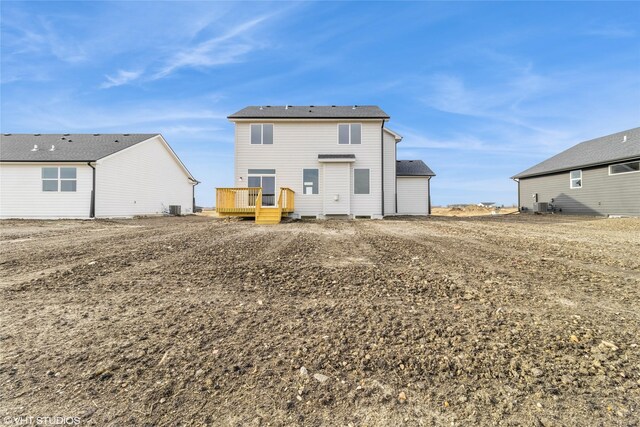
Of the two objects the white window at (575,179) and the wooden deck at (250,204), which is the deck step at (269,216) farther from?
the white window at (575,179)

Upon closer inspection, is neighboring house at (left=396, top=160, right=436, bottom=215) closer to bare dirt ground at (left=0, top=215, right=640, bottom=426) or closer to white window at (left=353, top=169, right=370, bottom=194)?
white window at (left=353, top=169, right=370, bottom=194)

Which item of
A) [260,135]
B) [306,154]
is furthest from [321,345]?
[260,135]

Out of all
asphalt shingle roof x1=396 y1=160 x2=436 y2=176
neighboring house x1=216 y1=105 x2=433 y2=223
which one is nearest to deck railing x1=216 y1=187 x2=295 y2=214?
neighboring house x1=216 y1=105 x2=433 y2=223

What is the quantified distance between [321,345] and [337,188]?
1300 cm

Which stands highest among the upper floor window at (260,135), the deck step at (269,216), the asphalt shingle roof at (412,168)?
the upper floor window at (260,135)

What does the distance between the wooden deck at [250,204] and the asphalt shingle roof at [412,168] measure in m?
9.08

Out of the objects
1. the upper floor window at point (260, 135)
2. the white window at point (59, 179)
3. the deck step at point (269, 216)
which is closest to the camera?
the deck step at point (269, 216)

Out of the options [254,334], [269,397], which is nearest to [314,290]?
[254,334]

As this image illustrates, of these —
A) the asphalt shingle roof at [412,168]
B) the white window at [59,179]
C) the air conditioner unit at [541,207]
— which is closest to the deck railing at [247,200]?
the asphalt shingle roof at [412,168]

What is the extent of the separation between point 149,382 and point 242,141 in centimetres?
1446

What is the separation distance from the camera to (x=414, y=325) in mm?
2410

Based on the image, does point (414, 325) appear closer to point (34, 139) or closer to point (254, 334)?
point (254, 334)

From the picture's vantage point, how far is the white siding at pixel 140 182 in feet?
52.9

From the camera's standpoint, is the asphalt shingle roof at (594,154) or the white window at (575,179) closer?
the asphalt shingle roof at (594,154)
